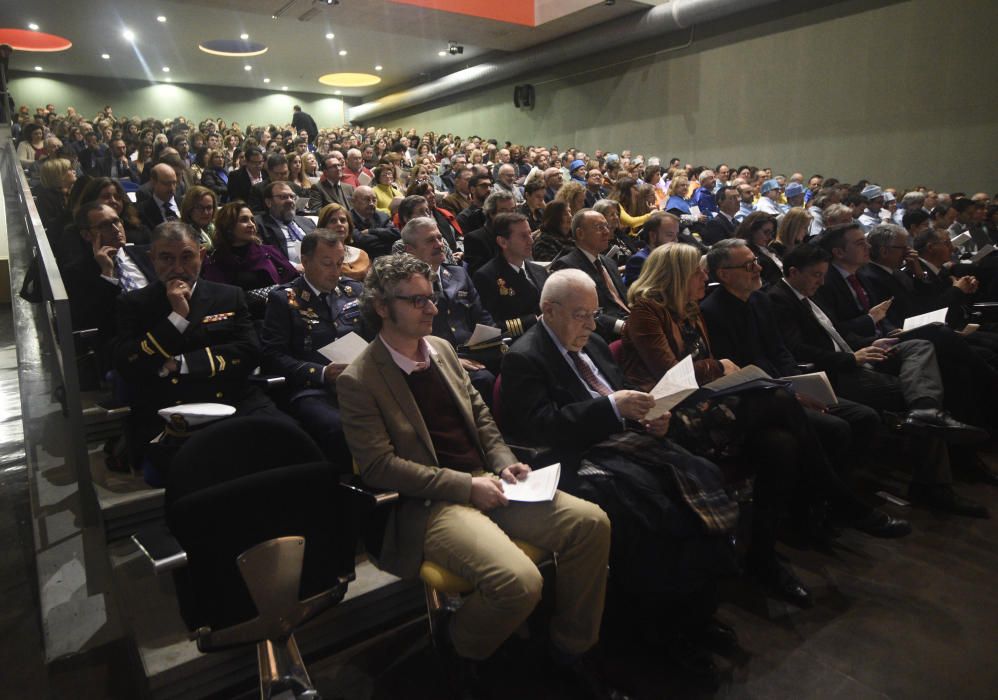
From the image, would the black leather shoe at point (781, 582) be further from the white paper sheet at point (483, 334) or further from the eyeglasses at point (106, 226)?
the eyeglasses at point (106, 226)

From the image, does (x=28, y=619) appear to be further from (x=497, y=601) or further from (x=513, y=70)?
(x=513, y=70)

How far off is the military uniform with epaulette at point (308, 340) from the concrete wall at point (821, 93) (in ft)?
34.2

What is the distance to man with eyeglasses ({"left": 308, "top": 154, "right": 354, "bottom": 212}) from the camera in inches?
220

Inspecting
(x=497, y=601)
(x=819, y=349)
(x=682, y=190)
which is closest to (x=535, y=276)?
(x=819, y=349)

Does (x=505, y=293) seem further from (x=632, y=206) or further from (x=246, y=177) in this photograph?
(x=246, y=177)

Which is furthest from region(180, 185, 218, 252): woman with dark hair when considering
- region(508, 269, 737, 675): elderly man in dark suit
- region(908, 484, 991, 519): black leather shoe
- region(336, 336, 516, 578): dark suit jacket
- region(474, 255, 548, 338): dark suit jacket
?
region(908, 484, 991, 519): black leather shoe

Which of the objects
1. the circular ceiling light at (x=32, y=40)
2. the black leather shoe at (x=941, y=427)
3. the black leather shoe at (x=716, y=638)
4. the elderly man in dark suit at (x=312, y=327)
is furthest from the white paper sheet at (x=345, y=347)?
the circular ceiling light at (x=32, y=40)

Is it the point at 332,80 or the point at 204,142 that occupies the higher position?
the point at 332,80

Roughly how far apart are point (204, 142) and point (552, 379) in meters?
8.02

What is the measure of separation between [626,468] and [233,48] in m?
17.5

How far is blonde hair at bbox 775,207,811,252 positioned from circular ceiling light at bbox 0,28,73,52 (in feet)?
53.7

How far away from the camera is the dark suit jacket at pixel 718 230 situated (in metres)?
5.81

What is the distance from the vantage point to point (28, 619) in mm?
2164

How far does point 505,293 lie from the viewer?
3.60 m
